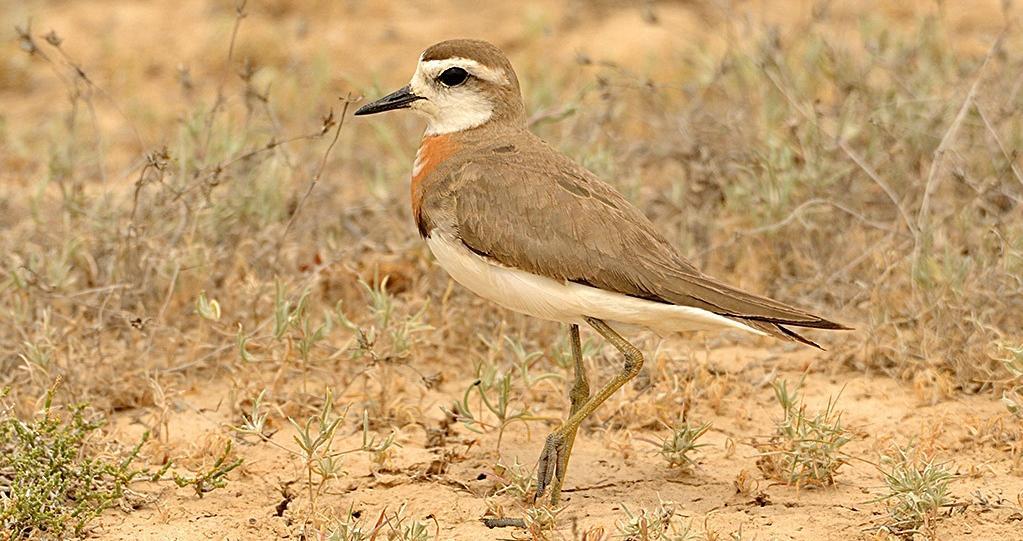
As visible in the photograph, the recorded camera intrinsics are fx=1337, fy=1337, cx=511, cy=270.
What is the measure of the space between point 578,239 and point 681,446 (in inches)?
33.1

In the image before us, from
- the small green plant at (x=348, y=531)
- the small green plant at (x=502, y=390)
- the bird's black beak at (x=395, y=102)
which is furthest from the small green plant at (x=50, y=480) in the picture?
the bird's black beak at (x=395, y=102)

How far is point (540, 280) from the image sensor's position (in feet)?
14.3

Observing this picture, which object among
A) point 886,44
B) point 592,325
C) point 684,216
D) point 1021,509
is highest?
point 886,44

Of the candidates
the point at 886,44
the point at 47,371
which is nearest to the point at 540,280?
the point at 47,371

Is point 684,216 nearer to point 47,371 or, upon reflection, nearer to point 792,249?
point 792,249

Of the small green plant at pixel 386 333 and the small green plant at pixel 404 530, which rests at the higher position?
the small green plant at pixel 386 333

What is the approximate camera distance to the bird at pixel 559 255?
4270 millimetres

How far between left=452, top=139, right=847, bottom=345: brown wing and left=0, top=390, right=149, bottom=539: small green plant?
1.35m

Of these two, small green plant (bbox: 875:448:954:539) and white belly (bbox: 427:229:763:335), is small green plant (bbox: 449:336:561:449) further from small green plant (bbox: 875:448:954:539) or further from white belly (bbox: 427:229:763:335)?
small green plant (bbox: 875:448:954:539)

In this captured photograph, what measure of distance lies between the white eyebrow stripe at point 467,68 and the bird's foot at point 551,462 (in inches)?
51.8

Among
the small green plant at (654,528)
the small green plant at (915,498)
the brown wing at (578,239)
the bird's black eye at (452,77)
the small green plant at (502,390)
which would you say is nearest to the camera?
the small green plant at (654,528)

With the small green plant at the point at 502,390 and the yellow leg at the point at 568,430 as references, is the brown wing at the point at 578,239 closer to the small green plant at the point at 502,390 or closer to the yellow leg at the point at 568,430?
the yellow leg at the point at 568,430

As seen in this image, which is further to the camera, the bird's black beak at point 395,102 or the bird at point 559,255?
the bird's black beak at point 395,102

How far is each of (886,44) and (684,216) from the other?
79.4 inches
